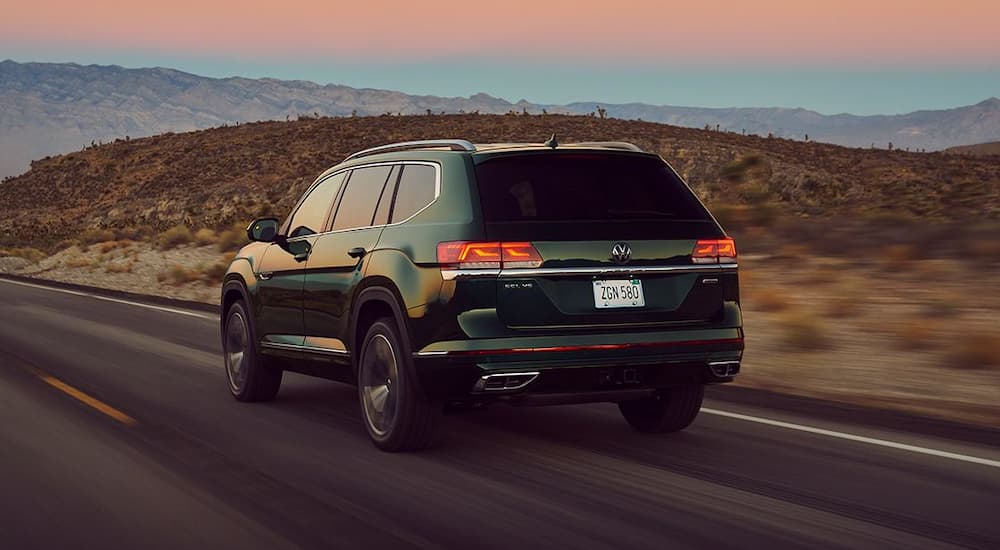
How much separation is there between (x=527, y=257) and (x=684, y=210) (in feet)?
4.12

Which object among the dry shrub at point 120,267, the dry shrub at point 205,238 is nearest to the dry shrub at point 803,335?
the dry shrub at point 120,267

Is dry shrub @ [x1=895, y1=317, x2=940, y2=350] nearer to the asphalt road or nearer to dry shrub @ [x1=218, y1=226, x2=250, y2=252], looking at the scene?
the asphalt road

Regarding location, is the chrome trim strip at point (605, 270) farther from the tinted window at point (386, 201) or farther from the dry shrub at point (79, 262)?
the dry shrub at point (79, 262)

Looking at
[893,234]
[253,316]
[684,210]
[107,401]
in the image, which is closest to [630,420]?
[684,210]

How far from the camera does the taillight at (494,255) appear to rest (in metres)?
7.36

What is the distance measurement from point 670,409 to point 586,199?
1665 millimetres

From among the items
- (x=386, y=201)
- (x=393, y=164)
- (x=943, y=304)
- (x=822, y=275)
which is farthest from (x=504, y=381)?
(x=822, y=275)

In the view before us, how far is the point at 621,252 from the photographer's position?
7.55 metres

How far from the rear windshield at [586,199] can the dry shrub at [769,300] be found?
8.61 metres

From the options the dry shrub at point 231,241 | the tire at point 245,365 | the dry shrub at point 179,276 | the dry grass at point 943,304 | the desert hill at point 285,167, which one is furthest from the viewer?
the desert hill at point 285,167

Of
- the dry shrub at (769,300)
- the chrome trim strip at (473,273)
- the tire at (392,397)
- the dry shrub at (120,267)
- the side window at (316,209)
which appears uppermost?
the side window at (316,209)

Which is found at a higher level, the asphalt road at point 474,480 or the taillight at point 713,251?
the taillight at point 713,251

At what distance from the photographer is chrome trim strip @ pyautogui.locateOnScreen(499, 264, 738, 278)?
7375mm

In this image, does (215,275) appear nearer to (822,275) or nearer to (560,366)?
(822,275)
